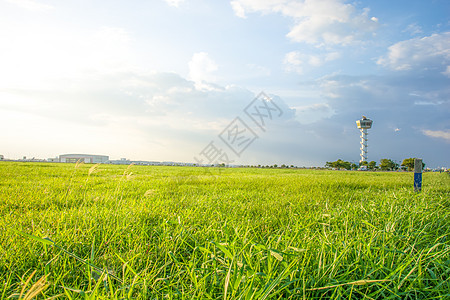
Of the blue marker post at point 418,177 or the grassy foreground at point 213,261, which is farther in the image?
the blue marker post at point 418,177

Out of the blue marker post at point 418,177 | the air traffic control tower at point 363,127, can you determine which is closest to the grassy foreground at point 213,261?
the blue marker post at point 418,177

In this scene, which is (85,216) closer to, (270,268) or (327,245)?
(270,268)

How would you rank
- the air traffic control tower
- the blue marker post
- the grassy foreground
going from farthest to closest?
1. the air traffic control tower
2. the blue marker post
3. the grassy foreground

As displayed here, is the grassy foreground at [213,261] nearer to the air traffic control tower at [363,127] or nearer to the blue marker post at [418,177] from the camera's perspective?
the blue marker post at [418,177]

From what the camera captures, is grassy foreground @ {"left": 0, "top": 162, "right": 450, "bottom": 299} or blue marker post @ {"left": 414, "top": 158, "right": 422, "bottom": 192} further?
blue marker post @ {"left": 414, "top": 158, "right": 422, "bottom": 192}

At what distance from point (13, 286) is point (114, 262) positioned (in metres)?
0.78

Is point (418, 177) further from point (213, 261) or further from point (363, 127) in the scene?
point (363, 127)

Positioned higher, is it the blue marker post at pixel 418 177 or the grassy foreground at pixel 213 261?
the blue marker post at pixel 418 177

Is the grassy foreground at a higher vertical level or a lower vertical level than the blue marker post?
lower

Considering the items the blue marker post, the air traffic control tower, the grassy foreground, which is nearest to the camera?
the grassy foreground

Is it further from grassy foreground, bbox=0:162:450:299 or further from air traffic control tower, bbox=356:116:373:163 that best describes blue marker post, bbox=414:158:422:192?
air traffic control tower, bbox=356:116:373:163

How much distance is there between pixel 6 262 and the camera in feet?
7.24

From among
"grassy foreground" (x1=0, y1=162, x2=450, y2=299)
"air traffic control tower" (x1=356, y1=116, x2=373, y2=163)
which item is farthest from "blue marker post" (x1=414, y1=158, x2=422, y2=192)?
"air traffic control tower" (x1=356, y1=116, x2=373, y2=163)

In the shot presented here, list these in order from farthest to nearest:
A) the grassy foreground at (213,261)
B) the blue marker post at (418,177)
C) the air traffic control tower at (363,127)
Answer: the air traffic control tower at (363,127) < the blue marker post at (418,177) < the grassy foreground at (213,261)
